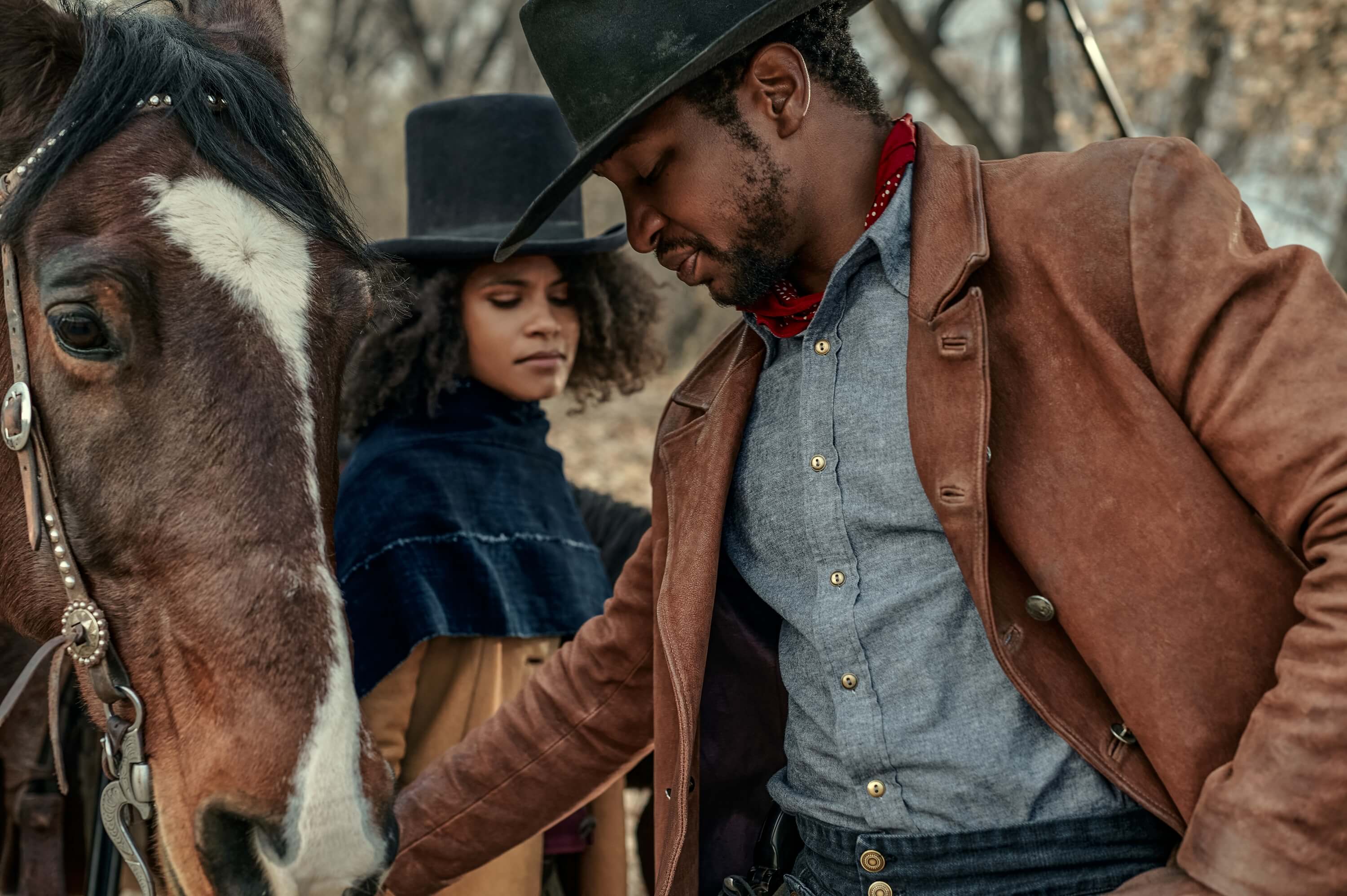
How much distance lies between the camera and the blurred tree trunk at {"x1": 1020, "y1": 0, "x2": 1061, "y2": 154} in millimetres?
8148

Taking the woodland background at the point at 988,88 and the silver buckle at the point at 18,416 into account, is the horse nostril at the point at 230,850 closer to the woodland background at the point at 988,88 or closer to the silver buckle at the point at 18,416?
the silver buckle at the point at 18,416

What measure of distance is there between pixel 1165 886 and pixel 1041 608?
409 millimetres

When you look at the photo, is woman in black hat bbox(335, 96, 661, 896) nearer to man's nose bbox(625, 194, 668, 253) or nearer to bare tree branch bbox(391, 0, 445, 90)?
man's nose bbox(625, 194, 668, 253)

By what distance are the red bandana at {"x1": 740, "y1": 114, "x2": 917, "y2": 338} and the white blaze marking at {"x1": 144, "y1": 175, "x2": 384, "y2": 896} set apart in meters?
0.82

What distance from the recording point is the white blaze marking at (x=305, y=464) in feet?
5.49

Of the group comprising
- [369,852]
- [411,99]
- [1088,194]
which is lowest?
[369,852]

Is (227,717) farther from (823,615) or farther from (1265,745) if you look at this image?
(1265,745)

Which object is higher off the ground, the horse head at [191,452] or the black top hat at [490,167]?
the black top hat at [490,167]

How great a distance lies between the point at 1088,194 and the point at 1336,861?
0.98 m

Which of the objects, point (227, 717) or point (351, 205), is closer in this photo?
point (227, 717)

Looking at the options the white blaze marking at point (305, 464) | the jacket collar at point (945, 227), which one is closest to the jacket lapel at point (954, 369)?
the jacket collar at point (945, 227)

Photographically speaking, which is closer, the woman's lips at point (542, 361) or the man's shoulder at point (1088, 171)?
the man's shoulder at point (1088, 171)

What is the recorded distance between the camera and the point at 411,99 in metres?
20.4

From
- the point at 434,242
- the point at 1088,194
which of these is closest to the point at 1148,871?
the point at 1088,194
